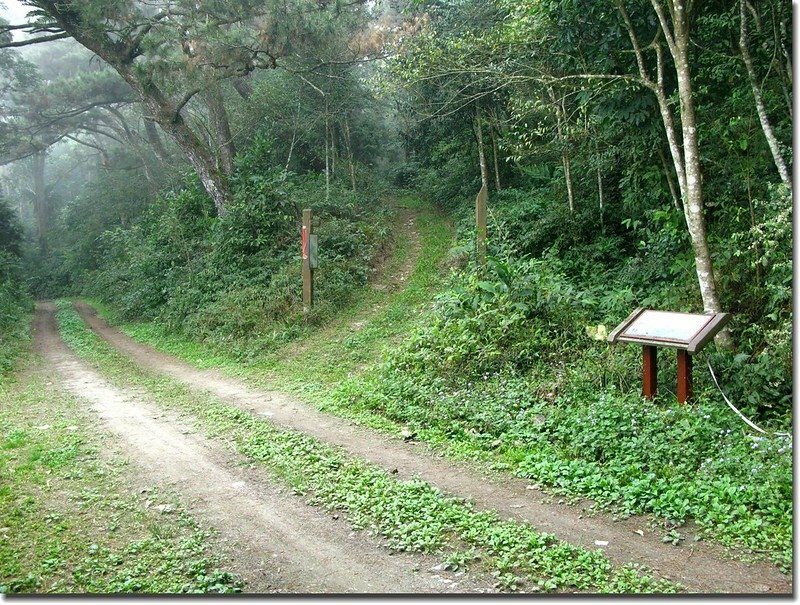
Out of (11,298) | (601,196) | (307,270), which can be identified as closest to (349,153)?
(307,270)

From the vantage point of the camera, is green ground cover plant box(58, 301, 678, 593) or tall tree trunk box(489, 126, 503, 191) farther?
tall tree trunk box(489, 126, 503, 191)

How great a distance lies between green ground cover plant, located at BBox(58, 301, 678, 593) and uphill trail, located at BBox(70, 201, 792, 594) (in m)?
0.18

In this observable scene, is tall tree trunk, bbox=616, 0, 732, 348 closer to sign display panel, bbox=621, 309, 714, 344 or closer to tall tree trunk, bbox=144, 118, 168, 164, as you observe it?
sign display panel, bbox=621, 309, 714, 344

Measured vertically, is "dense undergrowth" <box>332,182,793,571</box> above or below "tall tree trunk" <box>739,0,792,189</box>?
below

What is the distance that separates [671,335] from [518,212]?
9.22 m

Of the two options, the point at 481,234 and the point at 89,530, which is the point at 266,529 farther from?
the point at 481,234

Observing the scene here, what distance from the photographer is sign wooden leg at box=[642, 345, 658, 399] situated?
6.81 m

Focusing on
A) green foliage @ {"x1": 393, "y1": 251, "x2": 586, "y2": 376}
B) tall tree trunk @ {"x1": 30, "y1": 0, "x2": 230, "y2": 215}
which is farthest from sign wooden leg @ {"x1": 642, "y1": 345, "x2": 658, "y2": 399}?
tall tree trunk @ {"x1": 30, "y1": 0, "x2": 230, "y2": 215}

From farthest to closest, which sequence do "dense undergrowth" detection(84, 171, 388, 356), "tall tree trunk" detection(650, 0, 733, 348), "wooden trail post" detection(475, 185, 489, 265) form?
"dense undergrowth" detection(84, 171, 388, 356) < "wooden trail post" detection(475, 185, 489, 265) < "tall tree trunk" detection(650, 0, 733, 348)

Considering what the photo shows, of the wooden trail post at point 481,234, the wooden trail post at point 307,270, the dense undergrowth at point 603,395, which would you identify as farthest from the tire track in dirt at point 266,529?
the wooden trail post at point 307,270

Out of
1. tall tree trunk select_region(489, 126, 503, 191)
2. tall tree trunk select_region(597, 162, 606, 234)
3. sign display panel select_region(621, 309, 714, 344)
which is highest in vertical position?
tall tree trunk select_region(489, 126, 503, 191)

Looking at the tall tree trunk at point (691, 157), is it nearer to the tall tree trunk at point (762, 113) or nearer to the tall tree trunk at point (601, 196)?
the tall tree trunk at point (762, 113)

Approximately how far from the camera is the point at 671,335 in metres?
6.54

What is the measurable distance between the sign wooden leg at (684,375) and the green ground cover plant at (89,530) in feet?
15.6
